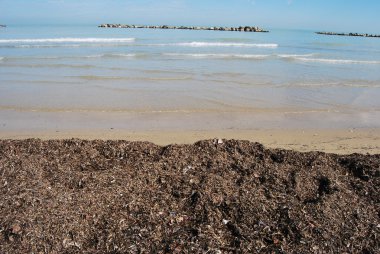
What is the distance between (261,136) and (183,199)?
406 centimetres

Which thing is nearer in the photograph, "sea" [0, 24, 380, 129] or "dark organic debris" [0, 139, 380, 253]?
"dark organic debris" [0, 139, 380, 253]

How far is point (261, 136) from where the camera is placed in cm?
827

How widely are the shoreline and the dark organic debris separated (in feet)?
5.23

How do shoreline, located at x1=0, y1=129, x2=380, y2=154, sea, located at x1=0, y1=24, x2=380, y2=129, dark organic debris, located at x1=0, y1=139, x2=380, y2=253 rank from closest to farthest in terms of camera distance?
dark organic debris, located at x1=0, y1=139, x2=380, y2=253
shoreline, located at x1=0, y1=129, x2=380, y2=154
sea, located at x1=0, y1=24, x2=380, y2=129

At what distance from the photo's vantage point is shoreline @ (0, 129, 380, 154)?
25.1ft

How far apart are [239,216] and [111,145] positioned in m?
2.73

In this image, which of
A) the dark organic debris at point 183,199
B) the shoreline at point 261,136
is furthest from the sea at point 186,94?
the dark organic debris at point 183,199

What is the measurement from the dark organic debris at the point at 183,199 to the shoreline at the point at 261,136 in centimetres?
159

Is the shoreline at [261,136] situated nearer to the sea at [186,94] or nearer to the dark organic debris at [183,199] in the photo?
the sea at [186,94]

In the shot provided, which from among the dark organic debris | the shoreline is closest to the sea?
the shoreline

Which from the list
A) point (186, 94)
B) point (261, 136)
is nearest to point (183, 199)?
point (261, 136)

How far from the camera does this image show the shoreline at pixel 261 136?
7.64m

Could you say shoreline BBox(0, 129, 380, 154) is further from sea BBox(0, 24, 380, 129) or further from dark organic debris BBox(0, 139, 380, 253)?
dark organic debris BBox(0, 139, 380, 253)

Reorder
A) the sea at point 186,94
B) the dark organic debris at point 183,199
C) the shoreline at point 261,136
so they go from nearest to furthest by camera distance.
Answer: the dark organic debris at point 183,199 → the shoreline at point 261,136 → the sea at point 186,94
